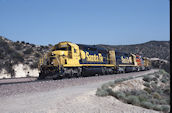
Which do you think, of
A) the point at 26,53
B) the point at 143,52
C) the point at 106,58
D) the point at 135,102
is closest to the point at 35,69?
the point at 26,53

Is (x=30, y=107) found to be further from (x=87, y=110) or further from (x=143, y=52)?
(x=143, y=52)

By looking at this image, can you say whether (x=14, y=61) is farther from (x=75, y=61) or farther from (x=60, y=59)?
(x=60, y=59)

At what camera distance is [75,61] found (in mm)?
19969

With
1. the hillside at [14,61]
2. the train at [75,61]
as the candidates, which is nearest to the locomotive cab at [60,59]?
the train at [75,61]

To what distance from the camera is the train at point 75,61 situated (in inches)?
713

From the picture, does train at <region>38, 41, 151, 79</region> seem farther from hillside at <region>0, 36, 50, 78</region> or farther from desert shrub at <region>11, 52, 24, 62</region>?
desert shrub at <region>11, 52, 24, 62</region>

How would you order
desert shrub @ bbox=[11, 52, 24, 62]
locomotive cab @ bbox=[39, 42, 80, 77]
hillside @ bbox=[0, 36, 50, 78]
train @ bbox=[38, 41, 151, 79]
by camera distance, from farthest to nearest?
1. desert shrub @ bbox=[11, 52, 24, 62]
2. hillside @ bbox=[0, 36, 50, 78]
3. train @ bbox=[38, 41, 151, 79]
4. locomotive cab @ bbox=[39, 42, 80, 77]

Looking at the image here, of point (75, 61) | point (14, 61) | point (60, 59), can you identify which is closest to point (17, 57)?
point (14, 61)

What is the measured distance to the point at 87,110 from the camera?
7461mm

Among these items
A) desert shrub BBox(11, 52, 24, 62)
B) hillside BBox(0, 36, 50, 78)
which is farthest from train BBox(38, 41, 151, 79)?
desert shrub BBox(11, 52, 24, 62)

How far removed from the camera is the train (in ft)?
59.4

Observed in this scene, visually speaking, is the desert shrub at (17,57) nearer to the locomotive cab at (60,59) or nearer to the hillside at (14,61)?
the hillside at (14,61)

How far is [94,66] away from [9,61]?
674 inches

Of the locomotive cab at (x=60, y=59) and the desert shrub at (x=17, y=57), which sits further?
the desert shrub at (x=17, y=57)
